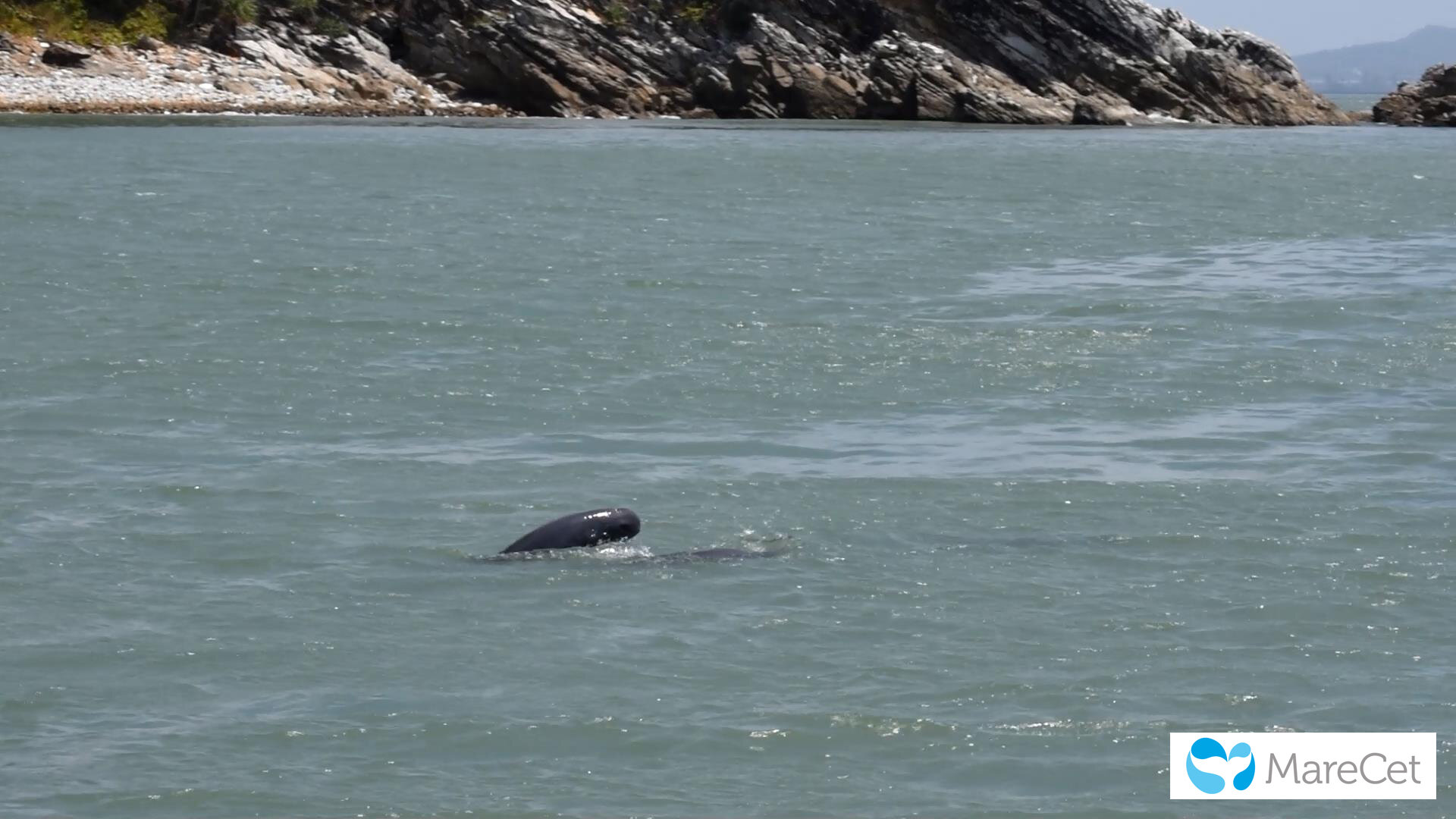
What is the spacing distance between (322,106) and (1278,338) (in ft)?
187

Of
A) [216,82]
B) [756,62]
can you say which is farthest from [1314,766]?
[756,62]

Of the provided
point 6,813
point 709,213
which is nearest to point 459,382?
point 6,813

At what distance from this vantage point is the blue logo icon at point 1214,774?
9.59 meters

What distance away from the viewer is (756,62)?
8450 cm

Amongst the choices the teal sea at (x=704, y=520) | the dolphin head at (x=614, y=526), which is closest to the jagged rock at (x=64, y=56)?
the teal sea at (x=704, y=520)

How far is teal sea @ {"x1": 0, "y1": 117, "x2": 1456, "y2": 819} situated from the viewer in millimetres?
10008

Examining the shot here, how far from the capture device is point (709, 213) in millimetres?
39312

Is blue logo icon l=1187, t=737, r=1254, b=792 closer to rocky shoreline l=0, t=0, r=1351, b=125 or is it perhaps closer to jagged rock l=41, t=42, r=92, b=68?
rocky shoreline l=0, t=0, r=1351, b=125

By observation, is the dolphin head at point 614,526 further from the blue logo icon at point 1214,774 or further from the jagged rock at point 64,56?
the jagged rock at point 64,56

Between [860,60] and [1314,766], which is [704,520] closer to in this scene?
[1314,766]

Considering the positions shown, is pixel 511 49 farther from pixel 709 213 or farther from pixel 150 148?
pixel 709 213

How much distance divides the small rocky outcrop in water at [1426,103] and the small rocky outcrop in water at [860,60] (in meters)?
4.31

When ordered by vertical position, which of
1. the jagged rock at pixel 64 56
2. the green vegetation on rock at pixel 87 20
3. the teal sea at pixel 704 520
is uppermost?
the green vegetation on rock at pixel 87 20

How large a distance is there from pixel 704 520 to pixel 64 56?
65.5 m
